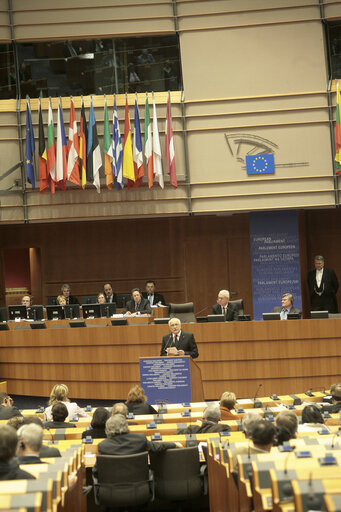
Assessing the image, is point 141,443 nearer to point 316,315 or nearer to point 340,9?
point 316,315

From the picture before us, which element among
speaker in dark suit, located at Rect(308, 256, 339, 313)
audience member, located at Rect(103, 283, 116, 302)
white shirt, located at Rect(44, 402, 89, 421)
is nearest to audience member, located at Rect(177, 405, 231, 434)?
white shirt, located at Rect(44, 402, 89, 421)

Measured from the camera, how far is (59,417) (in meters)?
7.13

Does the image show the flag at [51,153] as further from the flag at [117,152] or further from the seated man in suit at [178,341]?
the seated man in suit at [178,341]

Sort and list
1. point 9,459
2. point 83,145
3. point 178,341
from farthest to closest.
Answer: point 83,145, point 178,341, point 9,459

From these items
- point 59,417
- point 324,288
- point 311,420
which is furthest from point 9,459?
point 324,288

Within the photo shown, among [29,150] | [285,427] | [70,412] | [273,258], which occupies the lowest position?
[70,412]

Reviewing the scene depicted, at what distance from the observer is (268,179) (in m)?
14.4

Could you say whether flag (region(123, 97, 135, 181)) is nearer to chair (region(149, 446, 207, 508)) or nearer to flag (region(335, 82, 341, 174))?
flag (region(335, 82, 341, 174))

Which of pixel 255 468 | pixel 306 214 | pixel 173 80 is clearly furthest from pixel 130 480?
pixel 306 214

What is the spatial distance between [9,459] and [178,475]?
7.03 feet

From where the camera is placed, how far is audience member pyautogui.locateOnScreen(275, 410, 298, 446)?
5.34 m

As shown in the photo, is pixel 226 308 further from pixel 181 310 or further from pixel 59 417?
pixel 59 417

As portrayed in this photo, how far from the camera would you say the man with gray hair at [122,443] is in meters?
5.94

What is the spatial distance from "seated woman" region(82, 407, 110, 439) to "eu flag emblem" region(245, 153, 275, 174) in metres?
8.42
